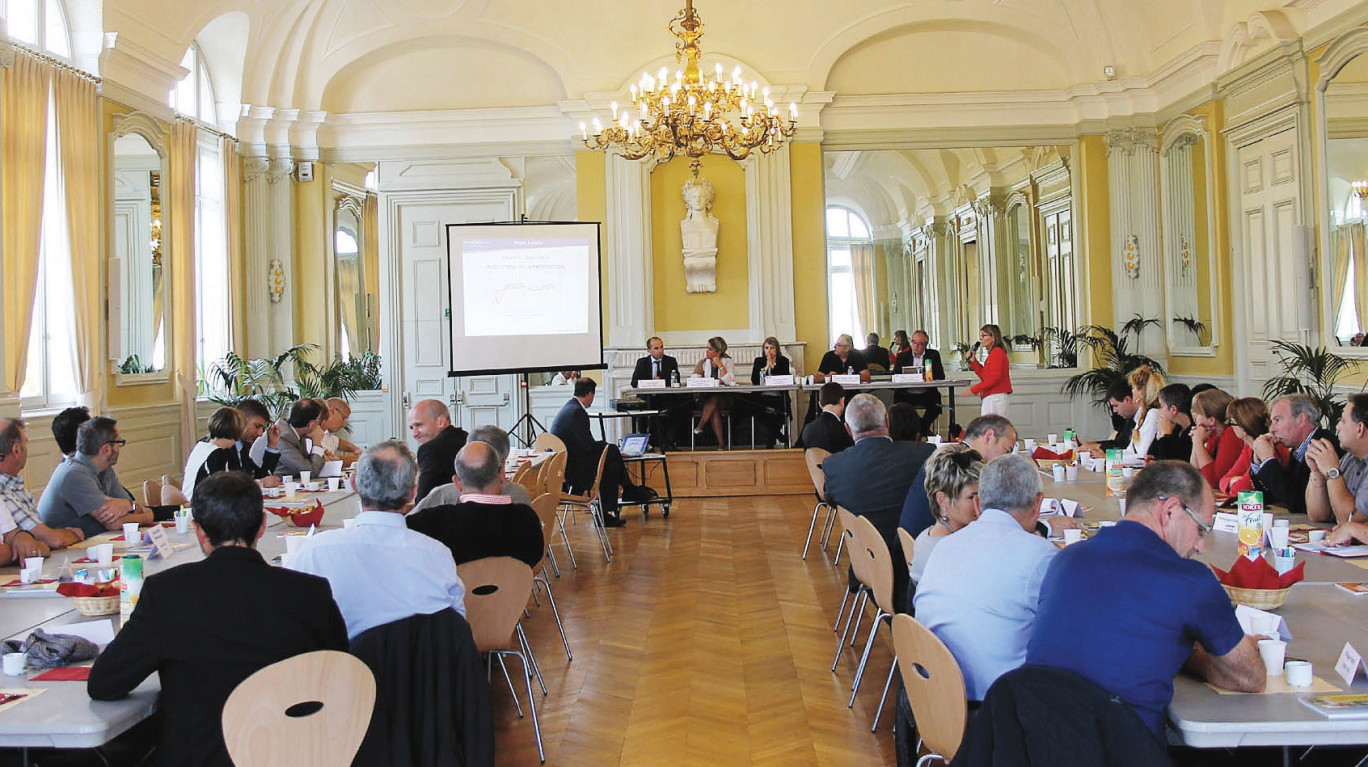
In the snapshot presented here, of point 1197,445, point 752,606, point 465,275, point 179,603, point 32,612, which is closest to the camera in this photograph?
point 179,603

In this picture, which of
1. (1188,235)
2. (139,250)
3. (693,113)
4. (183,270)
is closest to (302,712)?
(693,113)

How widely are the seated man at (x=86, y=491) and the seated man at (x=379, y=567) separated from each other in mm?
2055

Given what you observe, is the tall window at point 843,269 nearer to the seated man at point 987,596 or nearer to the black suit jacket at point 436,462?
the black suit jacket at point 436,462

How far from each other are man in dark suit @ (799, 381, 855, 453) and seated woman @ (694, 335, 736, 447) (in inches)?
111

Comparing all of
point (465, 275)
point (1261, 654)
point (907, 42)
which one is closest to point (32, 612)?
point (1261, 654)

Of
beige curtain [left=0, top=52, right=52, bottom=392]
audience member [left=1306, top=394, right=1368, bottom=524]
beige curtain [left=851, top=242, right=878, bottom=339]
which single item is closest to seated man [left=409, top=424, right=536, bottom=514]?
audience member [left=1306, top=394, right=1368, bottom=524]

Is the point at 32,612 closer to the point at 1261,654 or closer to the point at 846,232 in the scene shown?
the point at 1261,654

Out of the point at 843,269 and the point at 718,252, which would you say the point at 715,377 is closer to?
the point at 718,252

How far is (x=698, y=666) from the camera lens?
183 inches

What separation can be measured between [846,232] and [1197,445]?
42.0 ft

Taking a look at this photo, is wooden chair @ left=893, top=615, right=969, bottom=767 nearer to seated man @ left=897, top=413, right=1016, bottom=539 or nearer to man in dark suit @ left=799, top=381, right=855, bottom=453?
seated man @ left=897, top=413, right=1016, bottom=539

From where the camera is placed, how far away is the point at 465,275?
1001 centimetres

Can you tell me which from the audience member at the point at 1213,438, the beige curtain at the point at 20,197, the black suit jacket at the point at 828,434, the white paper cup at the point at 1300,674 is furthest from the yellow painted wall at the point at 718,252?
the white paper cup at the point at 1300,674

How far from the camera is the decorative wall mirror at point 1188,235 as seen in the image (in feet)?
33.2
